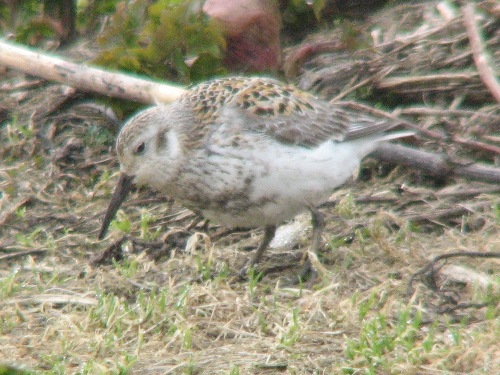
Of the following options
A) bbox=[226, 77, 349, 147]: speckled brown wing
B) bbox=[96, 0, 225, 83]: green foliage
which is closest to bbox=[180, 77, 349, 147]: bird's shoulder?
bbox=[226, 77, 349, 147]: speckled brown wing

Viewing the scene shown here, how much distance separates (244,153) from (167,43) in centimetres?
200

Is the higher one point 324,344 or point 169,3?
point 169,3

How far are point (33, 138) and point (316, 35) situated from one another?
252 centimetres

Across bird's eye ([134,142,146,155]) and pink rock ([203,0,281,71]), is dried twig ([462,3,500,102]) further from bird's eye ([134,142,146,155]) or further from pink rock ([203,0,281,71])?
bird's eye ([134,142,146,155])

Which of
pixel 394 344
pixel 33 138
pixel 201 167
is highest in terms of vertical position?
pixel 201 167

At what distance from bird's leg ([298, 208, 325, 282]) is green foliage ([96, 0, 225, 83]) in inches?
69.8

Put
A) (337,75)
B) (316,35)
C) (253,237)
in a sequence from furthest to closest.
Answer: (316,35), (337,75), (253,237)

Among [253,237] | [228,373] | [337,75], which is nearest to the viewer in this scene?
[228,373]

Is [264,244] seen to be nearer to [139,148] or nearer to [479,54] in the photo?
[139,148]

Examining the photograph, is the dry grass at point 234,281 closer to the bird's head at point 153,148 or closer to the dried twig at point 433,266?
the dried twig at point 433,266

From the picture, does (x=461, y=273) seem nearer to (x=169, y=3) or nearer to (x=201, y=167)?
(x=201, y=167)

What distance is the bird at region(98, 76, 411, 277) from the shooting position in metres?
4.92

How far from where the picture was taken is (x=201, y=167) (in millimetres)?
4977

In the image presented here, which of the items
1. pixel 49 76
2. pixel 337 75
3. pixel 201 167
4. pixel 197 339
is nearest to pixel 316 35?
pixel 337 75
